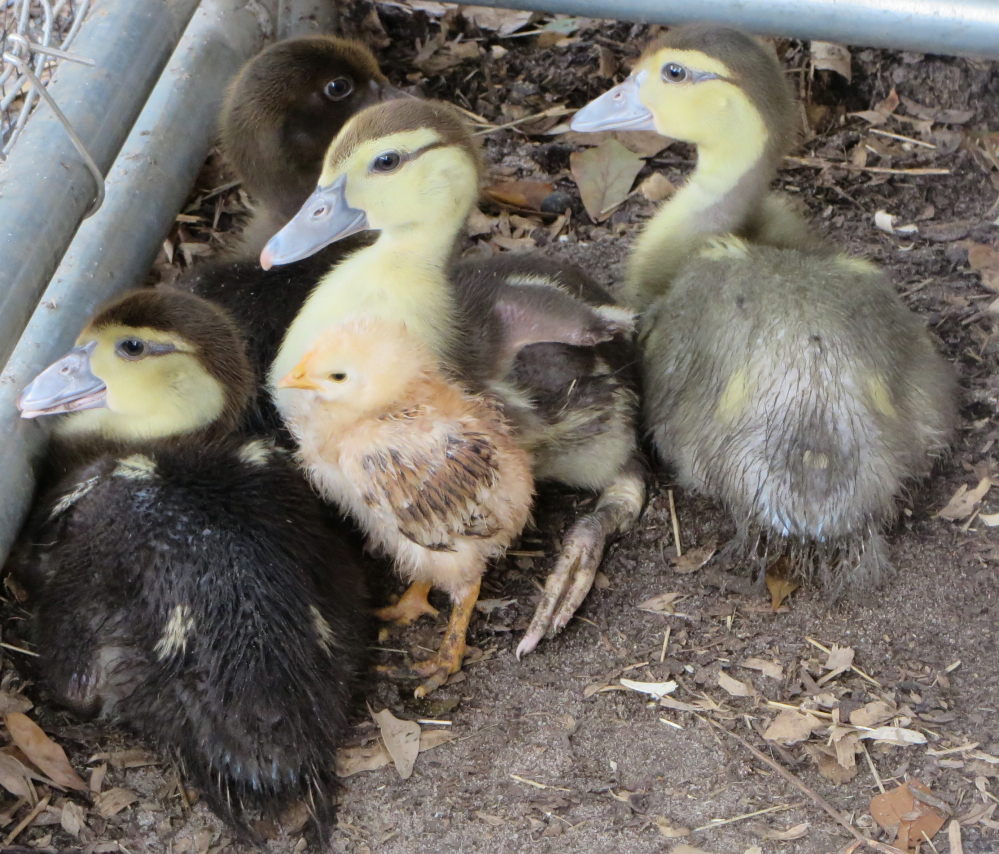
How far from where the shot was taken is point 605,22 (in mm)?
5156

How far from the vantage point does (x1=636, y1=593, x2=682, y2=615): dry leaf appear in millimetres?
3232

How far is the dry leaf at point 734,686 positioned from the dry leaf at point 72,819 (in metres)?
1.62

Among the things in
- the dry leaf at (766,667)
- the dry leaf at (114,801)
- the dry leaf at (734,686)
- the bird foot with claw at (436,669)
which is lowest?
the dry leaf at (114,801)

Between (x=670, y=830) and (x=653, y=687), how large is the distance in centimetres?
45

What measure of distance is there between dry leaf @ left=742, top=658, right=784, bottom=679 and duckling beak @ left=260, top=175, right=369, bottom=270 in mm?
1596

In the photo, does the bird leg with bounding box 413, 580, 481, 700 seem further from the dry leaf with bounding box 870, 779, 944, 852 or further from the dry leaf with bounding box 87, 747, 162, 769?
the dry leaf with bounding box 870, 779, 944, 852

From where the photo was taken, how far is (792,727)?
2867mm

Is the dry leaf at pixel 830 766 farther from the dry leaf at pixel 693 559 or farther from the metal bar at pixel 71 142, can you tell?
the metal bar at pixel 71 142

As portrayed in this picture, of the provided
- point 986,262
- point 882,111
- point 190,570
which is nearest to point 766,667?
point 190,570

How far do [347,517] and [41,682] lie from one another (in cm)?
91

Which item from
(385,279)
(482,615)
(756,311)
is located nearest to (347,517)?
(482,615)

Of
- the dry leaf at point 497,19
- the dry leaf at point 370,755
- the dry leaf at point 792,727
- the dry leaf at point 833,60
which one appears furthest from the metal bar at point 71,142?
the dry leaf at point 833,60

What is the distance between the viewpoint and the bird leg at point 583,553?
316 cm

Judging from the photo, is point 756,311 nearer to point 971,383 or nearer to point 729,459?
point 729,459
